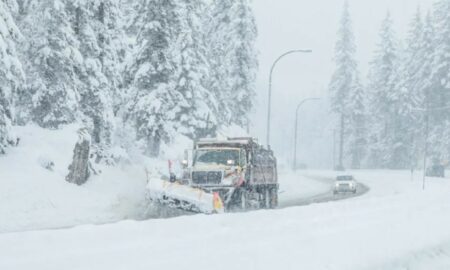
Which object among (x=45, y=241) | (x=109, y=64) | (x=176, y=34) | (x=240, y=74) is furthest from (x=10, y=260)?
(x=240, y=74)

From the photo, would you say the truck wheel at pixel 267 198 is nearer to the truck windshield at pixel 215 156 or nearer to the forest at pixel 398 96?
the truck windshield at pixel 215 156

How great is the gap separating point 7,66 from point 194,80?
19310mm

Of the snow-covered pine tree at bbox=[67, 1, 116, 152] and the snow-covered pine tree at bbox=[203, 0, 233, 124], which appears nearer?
the snow-covered pine tree at bbox=[67, 1, 116, 152]

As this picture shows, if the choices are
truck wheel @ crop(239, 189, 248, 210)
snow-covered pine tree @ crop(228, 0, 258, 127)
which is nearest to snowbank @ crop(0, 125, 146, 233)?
truck wheel @ crop(239, 189, 248, 210)

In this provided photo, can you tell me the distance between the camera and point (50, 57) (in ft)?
86.2

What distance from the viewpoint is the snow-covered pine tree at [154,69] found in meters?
33.9

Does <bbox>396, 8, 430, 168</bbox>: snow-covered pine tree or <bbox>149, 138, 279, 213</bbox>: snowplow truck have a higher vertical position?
<bbox>396, 8, 430, 168</bbox>: snow-covered pine tree

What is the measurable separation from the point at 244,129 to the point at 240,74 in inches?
199

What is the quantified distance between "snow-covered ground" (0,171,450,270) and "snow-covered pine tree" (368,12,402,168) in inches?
2860

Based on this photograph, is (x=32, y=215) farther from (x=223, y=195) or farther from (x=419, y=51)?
(x=419, y=51)

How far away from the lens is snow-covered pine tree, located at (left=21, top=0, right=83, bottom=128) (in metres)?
25.9

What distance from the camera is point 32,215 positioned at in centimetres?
2030

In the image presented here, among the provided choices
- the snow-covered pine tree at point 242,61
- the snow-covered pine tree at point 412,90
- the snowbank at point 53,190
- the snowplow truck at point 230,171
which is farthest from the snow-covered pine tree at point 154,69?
the snow-covered pine tree at point 412,90

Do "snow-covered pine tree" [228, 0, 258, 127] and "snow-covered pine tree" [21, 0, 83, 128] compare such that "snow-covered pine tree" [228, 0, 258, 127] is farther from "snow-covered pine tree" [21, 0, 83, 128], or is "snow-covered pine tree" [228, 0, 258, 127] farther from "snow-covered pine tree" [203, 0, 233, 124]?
"snow-covered pine tree" [21, 0, 83, 128]
